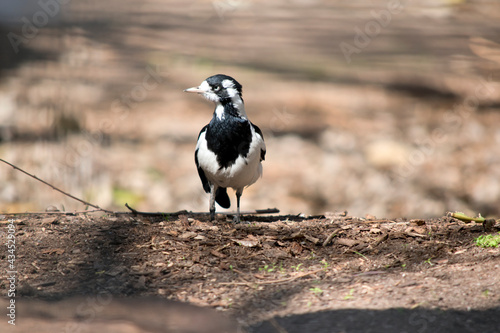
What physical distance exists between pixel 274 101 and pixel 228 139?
3784 millimetres

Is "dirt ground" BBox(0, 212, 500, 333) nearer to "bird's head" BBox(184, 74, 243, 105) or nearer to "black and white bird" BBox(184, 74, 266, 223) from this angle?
"black and white bird" BBox(184, 74, 266, 223)

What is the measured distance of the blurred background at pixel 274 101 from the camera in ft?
20.2

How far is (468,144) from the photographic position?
7.04 m

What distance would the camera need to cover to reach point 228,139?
422cm

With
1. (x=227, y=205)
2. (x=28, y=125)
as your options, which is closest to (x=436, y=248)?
(x=227, y=205)

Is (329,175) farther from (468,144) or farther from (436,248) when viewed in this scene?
(436,248)

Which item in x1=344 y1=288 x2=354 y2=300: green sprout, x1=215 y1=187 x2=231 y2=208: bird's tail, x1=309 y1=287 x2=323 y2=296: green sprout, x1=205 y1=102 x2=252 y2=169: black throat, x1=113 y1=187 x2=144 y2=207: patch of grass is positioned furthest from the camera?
x1=113 y1=187 x2=144 y2=207: patch of grass

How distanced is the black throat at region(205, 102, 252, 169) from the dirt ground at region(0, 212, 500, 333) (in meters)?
0.55

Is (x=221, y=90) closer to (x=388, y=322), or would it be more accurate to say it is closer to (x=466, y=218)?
(x=466, y=218)

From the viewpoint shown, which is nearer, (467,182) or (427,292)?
(427,292)

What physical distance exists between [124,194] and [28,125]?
166cm

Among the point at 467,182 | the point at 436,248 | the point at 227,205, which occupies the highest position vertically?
the point at 436,248

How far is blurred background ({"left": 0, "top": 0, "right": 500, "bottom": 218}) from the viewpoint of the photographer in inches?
242

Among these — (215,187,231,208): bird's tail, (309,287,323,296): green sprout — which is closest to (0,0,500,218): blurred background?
(215,187,231,208): bird's tail
